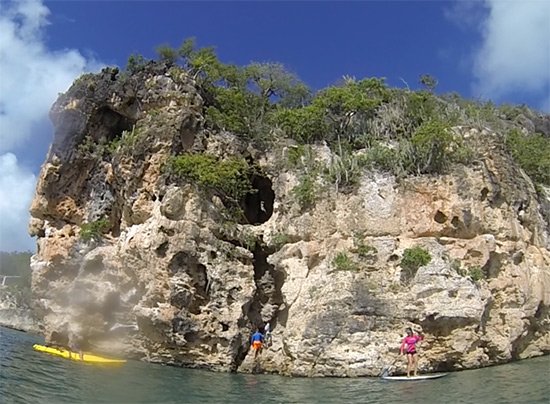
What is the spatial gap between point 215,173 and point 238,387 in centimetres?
987

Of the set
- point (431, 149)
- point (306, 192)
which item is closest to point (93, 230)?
point (306, 192)

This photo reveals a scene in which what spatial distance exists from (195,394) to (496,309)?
1292 centimetres

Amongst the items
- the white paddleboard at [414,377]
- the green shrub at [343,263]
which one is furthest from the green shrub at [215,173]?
the white paddleboard at [414,377]

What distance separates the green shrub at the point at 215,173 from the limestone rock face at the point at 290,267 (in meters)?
0.61

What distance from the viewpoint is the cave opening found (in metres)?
28.0

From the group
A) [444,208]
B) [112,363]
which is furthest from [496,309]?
[112,363]

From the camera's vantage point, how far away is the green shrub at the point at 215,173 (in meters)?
23.8

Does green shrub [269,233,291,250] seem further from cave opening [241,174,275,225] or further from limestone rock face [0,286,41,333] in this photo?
limestone rock face [0,286,41,333]

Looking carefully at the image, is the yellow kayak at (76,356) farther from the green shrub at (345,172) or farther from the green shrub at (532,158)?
the green shrub at (532,158)

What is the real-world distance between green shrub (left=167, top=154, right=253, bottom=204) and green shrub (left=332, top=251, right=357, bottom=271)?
18.8 ft

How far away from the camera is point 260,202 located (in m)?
28.8

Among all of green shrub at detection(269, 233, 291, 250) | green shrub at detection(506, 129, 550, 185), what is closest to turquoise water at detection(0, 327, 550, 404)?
green shrub at detection(269, 233, 291, 250)

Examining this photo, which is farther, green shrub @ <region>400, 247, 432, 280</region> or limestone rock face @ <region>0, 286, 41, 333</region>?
limestone rock face @ <region>0, 286, 41, 333</region>

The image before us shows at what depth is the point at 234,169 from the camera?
2488cm
